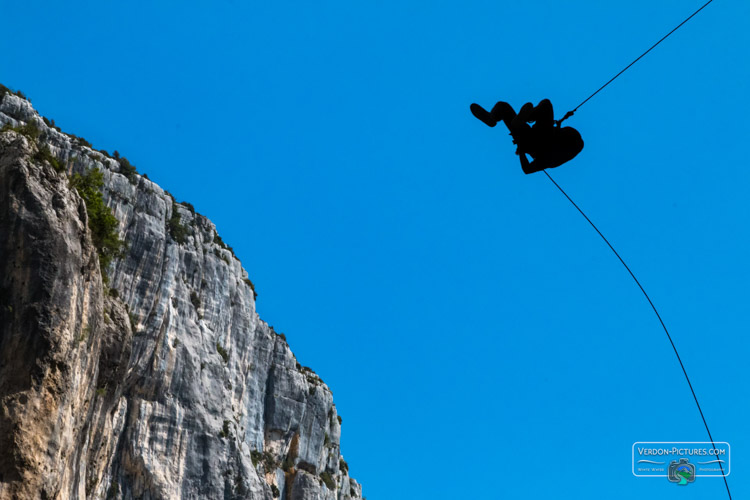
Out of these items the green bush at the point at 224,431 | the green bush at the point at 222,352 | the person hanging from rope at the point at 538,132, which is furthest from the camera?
the green bush at the point at 222,352

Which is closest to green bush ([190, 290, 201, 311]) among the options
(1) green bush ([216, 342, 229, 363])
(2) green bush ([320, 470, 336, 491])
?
(1) green bush ([216, 342, 229, 363])

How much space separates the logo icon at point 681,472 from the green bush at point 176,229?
34.5 metres

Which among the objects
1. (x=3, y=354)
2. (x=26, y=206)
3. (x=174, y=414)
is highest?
(x=174, y=414)

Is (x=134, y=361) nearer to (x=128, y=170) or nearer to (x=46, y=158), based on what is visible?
(x=128, y=170)

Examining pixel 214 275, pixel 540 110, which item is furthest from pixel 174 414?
pixel 540 110

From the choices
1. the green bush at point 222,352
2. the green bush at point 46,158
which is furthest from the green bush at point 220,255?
the green bush at point 46,158

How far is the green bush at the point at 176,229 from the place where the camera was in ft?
195

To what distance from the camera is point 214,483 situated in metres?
53.6

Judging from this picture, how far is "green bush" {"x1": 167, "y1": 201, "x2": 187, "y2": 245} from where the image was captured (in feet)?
195

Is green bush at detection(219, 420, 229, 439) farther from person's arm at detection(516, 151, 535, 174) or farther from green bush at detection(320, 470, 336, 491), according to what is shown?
person's arm at detection(516, 151, 535, 174)

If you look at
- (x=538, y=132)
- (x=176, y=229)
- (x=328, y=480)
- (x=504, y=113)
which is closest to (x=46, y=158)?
(x=504, y=113)

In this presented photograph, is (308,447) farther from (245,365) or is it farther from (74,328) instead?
(74,328)

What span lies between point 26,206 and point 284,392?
5071cm

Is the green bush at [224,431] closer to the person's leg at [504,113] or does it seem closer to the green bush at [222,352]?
the green bush at [222,352]
